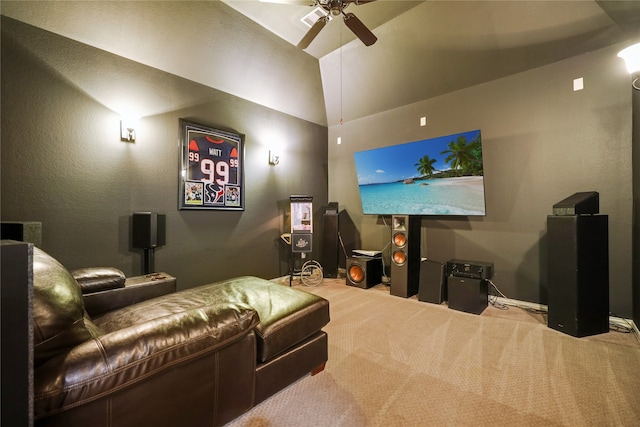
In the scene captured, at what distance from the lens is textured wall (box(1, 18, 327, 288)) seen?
2.27m

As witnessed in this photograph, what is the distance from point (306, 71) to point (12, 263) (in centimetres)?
409

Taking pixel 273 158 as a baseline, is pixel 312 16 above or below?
above

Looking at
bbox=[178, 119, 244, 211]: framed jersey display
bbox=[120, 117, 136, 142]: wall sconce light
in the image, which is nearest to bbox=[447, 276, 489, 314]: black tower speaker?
bbox=[178, 119, 244, 211]: framed jersey display

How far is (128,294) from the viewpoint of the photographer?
1.98 metres

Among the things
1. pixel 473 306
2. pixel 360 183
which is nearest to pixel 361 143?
pixel 360 183

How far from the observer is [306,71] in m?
3.97

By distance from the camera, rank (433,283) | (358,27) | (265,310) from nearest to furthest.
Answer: (265,310)
(358,27)
(433,283)

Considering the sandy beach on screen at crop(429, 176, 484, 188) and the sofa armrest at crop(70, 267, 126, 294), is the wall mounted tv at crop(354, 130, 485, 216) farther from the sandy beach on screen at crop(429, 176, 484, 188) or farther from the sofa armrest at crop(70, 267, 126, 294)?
the sofa armrest at crop(70, 267, 126, 294)

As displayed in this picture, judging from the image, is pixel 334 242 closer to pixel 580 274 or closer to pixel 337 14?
pixel 580 274

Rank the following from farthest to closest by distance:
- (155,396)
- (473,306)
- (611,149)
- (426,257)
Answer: (426,257) → (473,306) → (611,149) → (155,396)

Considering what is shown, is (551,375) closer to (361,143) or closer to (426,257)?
(426,257)

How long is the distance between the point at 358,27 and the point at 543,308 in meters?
3.69

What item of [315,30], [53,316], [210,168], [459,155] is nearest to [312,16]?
[315,30]

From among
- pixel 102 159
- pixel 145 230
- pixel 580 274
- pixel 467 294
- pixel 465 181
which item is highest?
pixel 102 159
